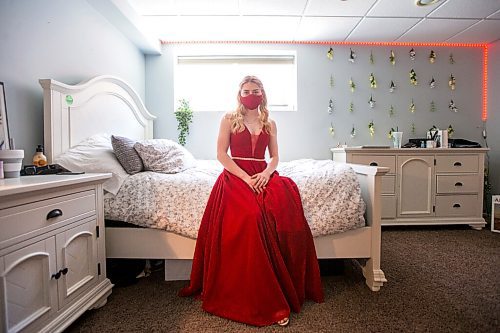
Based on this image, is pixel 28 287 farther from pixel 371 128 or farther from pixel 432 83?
pixel 432 83

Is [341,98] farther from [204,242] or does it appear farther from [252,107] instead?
[204,242]

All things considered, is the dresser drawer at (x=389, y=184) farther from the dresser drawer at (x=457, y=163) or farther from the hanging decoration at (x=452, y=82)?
the hanging decoration at (x=452, y=82)

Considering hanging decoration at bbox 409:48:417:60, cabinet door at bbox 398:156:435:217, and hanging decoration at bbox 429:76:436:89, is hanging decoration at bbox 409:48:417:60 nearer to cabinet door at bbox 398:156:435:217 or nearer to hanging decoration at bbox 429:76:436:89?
hanging decoration at bbox 429:76:436:89

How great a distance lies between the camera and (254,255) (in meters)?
1.42

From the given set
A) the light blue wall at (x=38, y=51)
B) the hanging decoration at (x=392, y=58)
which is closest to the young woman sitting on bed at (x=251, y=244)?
the light blue wall at (x=38, y=51)

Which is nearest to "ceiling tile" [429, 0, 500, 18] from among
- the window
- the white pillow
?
the window

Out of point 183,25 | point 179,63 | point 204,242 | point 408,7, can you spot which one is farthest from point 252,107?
point 179,63

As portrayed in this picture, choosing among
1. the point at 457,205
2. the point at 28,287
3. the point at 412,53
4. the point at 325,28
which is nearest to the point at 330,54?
the point at 325,28

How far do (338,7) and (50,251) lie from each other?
2.90 metres

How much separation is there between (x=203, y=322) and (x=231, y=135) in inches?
40.8

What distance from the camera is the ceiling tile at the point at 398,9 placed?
8.63 feet

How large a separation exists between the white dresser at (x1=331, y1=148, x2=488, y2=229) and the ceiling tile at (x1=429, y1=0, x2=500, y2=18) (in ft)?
4.42

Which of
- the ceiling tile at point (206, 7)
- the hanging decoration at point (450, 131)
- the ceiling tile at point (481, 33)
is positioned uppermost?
the ceiling tile at point (481, 33)

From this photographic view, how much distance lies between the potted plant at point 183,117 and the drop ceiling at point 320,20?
2.59ft
